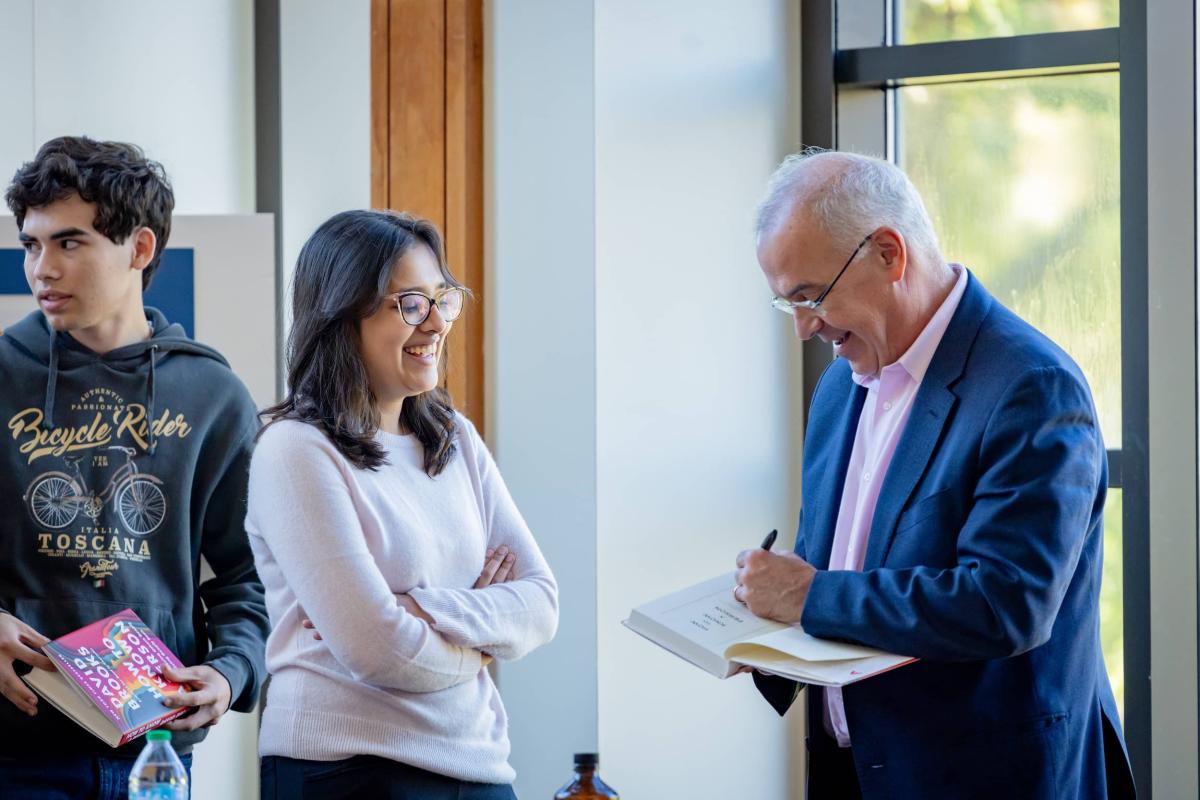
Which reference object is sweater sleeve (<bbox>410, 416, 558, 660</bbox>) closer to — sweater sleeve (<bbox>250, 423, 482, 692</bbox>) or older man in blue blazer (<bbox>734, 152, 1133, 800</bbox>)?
sweater sleeve (<bbox>250, 423, 482, 692</bbox>)

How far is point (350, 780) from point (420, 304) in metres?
0.78

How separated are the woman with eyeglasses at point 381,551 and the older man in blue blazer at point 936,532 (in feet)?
1.52

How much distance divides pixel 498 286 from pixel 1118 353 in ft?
5.97

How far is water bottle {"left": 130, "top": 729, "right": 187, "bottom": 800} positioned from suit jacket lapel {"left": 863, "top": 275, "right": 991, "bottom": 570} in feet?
3.42

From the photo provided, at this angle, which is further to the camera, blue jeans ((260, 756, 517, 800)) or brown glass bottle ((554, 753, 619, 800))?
blue jeans ((260, 756, 517, 800))

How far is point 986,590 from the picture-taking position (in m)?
1.83

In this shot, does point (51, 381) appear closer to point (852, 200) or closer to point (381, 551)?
point (381, 551)

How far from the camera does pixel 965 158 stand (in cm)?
410

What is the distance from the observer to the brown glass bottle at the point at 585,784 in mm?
1823

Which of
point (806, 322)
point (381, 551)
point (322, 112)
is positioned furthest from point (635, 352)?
point (381, 551)

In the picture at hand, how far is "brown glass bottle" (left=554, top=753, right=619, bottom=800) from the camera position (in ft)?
5.98

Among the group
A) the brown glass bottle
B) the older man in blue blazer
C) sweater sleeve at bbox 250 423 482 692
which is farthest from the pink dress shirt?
sweater sleeve at bbox 250 423 482 692

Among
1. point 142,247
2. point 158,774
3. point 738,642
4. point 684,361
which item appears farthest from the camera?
point 684,361

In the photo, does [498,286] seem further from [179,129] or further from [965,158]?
[965,158]
